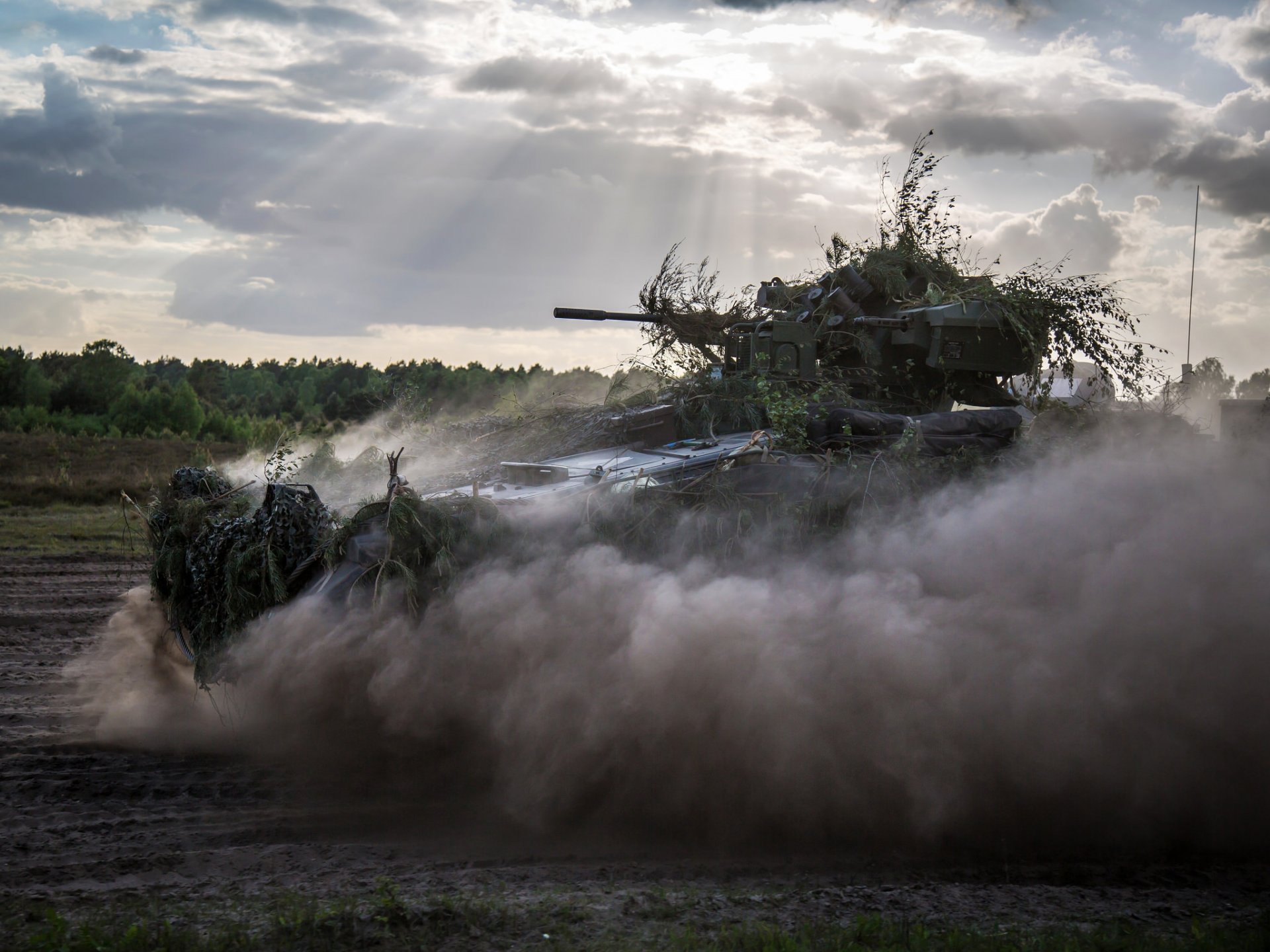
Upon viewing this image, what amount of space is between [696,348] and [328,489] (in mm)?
3576

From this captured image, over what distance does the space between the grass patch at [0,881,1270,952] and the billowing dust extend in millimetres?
1133

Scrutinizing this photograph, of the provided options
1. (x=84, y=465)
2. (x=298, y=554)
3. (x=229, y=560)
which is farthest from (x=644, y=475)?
(x=84, y=465)

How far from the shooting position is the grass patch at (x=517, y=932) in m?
4.41

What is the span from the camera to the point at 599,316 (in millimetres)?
9523

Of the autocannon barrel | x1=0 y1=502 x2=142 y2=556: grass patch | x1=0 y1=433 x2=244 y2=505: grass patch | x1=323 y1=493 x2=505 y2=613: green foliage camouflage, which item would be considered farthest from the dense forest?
x1=323 y1=493 x2=505 y2=613: green foliage camouflage

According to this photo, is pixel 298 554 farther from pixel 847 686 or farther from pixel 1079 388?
pixel 1079 388

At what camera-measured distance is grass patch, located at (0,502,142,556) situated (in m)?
16.4

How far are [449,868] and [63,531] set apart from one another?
15593mm

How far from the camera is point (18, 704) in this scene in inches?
326

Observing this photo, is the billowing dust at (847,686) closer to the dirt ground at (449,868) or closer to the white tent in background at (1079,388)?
the dirt ground at (449,868)

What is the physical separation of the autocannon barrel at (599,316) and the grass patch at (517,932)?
5.72m

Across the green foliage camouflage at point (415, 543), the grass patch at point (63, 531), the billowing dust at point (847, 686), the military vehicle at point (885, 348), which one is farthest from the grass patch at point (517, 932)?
the grass patch at point (63, 531)

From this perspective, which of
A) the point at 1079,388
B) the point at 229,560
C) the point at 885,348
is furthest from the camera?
the point at 1079,388

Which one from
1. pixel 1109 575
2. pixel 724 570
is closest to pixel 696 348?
pixel 724 570
